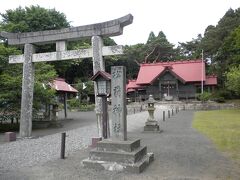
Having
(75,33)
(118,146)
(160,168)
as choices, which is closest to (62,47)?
(75,33)

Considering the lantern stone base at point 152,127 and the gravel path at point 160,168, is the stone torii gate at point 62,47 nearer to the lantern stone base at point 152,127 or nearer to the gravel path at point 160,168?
the gravel path at point 160,168

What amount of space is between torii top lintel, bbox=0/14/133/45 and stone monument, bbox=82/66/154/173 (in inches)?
145

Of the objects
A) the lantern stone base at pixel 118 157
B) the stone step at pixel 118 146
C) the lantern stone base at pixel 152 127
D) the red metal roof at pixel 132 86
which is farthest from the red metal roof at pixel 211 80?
the stone step at pixel 118 146

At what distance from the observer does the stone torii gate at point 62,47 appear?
1177 cm

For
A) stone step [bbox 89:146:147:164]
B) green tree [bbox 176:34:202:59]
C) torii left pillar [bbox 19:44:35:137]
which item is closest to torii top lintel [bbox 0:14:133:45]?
torii left pillar [bbox 19:44:35:137]

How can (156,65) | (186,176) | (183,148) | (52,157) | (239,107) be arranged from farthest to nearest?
(156,65), (239,107), (183,148), (52,157), (186,176)

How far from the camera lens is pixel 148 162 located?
27.2ft

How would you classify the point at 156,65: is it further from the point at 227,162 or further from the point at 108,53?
the point at 227,162

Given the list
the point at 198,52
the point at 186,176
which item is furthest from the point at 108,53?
the point at 198,52

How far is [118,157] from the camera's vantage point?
7.72 metres

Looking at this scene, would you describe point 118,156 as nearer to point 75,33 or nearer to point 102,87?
point 102,87

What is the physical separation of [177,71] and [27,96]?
34.7 meters

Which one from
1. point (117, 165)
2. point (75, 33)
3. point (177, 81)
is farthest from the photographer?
point (177, 81)

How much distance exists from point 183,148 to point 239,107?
28.2 m
